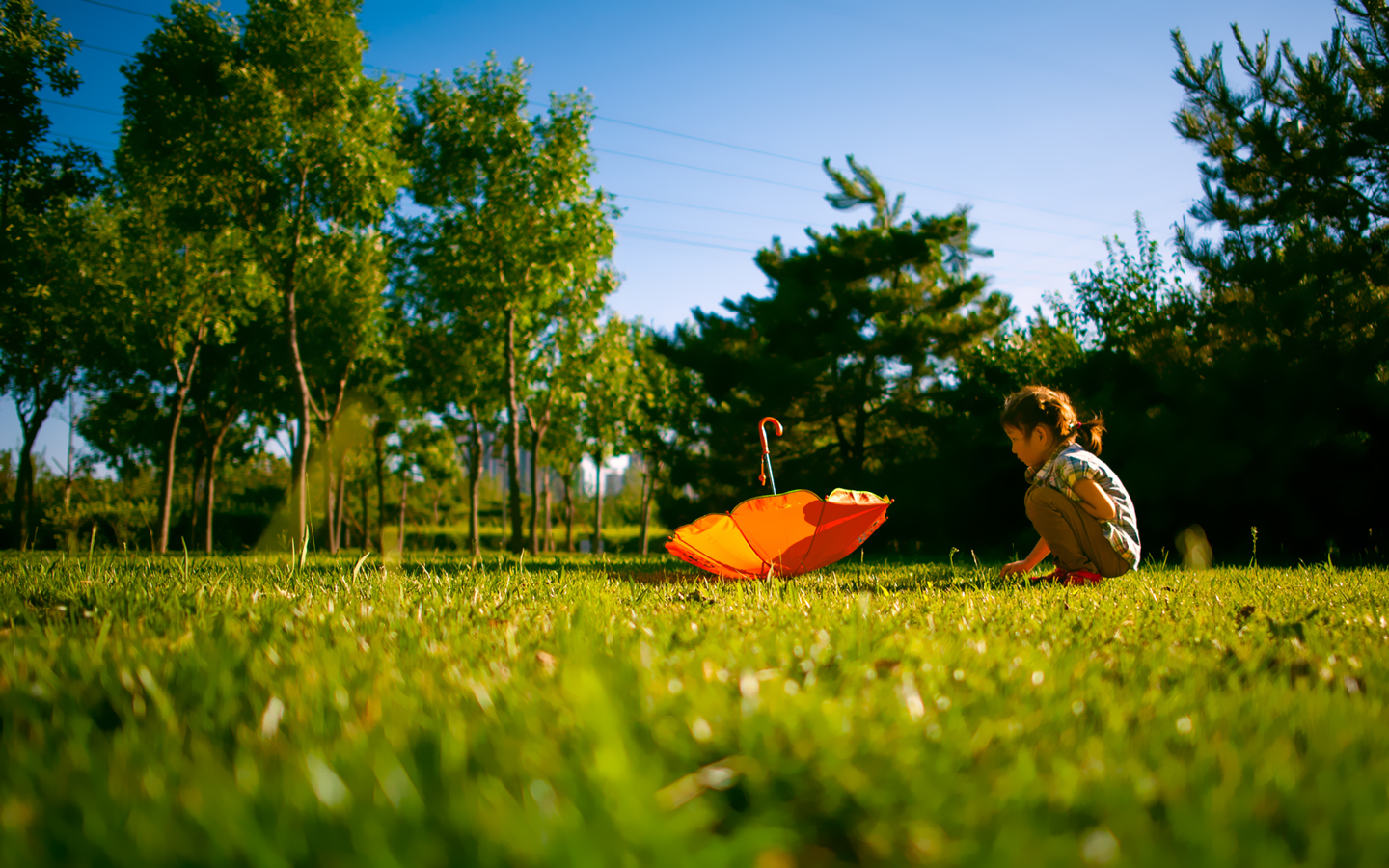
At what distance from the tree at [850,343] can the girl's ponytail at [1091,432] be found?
35.6 feet

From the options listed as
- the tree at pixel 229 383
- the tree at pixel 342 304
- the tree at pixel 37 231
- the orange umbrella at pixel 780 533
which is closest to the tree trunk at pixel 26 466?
the tree at pixel 37 231

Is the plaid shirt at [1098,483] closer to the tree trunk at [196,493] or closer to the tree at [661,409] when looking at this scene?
Result: the tree at [661,409]

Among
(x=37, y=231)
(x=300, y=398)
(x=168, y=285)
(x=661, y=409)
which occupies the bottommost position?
(x=300, y=398)

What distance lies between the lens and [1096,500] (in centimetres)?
403

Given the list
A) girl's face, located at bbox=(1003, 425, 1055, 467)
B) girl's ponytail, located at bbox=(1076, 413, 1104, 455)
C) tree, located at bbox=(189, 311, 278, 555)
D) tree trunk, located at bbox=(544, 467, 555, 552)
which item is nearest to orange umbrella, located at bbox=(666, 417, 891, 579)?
girl's face, located at bbox=(1003, 425, 1055, 467)

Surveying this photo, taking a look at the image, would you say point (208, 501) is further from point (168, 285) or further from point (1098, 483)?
point (1098, 483)

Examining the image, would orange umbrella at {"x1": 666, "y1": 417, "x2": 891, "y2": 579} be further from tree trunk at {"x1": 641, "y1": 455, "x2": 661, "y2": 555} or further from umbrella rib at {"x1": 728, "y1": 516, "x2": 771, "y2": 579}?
Result: tree trunk at {"x1": 641, "y1": 455, "x2": 661, "y2": 555}

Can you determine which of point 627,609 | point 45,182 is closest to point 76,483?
point 45,182

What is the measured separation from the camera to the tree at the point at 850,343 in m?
15.8

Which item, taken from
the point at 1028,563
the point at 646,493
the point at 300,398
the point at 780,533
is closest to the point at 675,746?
the point at 780,533

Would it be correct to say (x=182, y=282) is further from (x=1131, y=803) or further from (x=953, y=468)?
(x=1131, y=803)

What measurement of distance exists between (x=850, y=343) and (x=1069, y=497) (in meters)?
12.2

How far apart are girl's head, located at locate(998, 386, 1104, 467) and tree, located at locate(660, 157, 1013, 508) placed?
11.0 m

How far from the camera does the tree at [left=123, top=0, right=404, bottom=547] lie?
11.8 meters
